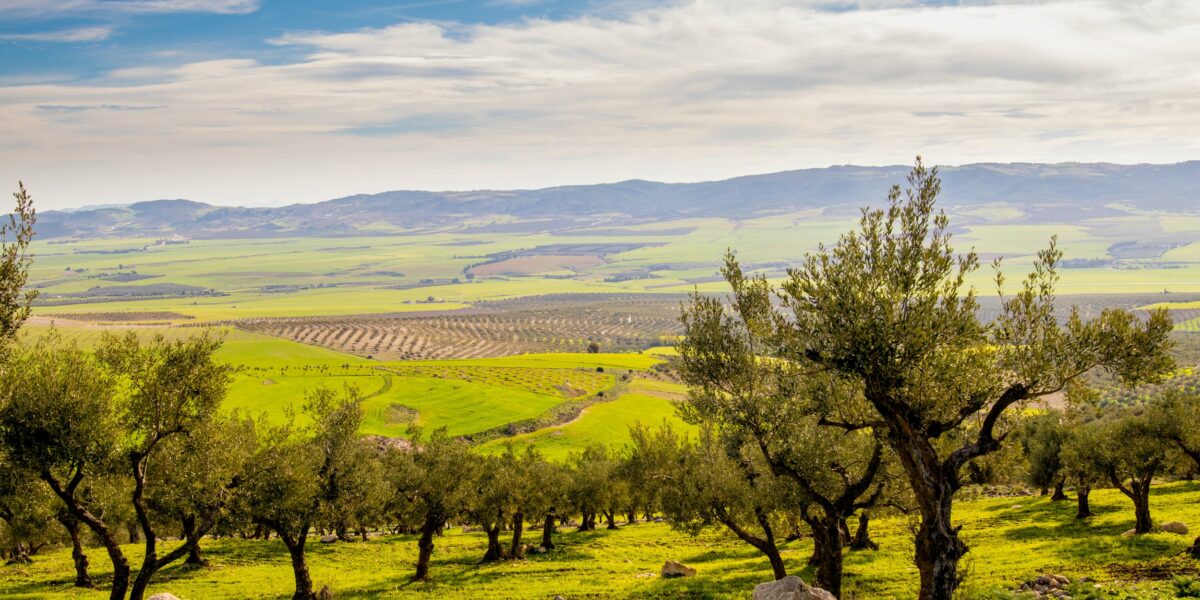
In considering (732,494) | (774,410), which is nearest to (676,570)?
(732,494)

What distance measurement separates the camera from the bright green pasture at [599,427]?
123m

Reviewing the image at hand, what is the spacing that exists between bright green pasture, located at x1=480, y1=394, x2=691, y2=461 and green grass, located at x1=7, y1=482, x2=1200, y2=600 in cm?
5197

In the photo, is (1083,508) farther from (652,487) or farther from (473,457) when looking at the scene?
(473,457)

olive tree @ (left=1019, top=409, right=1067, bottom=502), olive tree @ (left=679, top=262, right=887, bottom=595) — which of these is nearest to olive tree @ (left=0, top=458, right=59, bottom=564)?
olive tree @ (left=679, top=262, right=887, bottom=595)

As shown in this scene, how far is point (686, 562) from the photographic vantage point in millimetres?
54625

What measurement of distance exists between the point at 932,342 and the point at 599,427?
366 ft

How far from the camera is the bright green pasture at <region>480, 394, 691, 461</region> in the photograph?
12312 cm

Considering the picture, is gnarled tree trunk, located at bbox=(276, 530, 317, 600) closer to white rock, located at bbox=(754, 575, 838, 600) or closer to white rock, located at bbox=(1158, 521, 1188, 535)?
white rock, located at bbox=(754, 575, 838, 600)

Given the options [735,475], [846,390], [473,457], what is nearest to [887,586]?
[735,475]

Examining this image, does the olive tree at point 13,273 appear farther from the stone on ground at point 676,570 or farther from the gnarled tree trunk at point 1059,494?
the gnarled tree trunk at point 1059,494

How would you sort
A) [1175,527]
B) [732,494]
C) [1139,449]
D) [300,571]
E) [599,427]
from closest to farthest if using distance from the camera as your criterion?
[732,494]
[300,571]
[1175,527]
[1139,449]
[599,427]

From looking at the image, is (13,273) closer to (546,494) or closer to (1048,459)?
(546,494)

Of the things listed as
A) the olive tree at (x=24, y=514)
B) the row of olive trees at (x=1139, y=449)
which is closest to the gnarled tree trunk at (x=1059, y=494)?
the row of olive trees at (x=1139, y=449)

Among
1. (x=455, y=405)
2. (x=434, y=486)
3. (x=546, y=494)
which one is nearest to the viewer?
(x=434, y=486)
